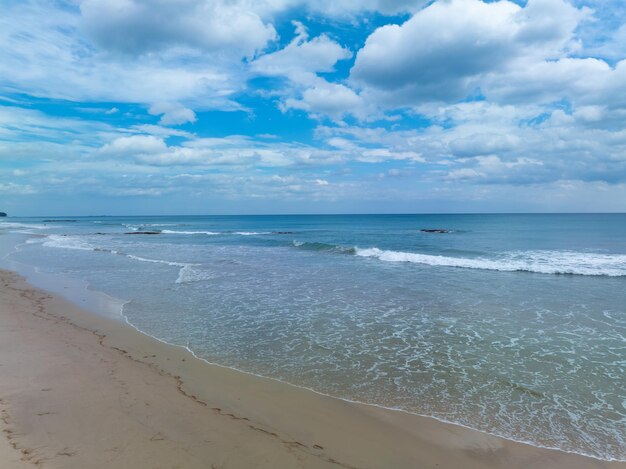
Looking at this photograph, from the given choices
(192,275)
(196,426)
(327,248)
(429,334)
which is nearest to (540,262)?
(327,248)

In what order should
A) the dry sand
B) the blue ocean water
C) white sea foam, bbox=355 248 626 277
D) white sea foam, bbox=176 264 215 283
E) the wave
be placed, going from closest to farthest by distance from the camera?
the dry sand, the blue ocean water, white sea foam, bbox=176 264 215 283, white sea foam, bbox=355 248 626 277, the wave

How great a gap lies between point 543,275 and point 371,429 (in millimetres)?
19999

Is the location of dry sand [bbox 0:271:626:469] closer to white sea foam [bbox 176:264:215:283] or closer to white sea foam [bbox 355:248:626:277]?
white sea foam [bbox 176:264:215:283]

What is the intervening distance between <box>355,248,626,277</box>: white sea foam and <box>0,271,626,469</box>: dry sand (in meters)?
20.3

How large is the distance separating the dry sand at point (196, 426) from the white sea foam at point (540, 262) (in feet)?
66.5

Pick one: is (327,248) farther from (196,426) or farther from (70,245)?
(196,426)

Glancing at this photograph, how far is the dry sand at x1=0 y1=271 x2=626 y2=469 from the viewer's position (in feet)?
15.6

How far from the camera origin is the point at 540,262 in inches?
1011

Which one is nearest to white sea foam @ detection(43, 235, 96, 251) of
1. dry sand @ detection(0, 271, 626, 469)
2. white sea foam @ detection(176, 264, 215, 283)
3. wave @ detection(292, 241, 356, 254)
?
white sea foam @ detection(176, 264, 215, 283)

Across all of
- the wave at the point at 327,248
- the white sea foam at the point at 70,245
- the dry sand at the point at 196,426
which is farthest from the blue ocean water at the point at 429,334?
the white sea foam at the point at 70,245

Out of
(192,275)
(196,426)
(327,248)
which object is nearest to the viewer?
(196,426)

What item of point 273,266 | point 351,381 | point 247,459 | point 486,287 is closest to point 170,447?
point 247,459

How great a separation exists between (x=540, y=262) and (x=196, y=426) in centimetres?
2701

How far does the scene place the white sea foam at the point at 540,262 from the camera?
→ 22.1m
